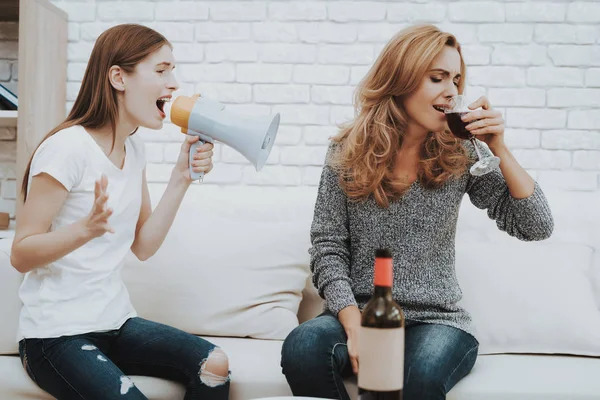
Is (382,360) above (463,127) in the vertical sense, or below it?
below

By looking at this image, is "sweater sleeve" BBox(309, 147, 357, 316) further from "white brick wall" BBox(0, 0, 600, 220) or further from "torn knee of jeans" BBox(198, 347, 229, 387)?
"white brick wall" BBox(0, 0, 600, 220)

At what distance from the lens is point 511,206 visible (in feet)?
5.30

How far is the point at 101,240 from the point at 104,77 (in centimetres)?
39

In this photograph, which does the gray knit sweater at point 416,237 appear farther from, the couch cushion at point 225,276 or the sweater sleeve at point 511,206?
the couch cushion at point 225,276

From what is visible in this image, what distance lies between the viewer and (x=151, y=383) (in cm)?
154

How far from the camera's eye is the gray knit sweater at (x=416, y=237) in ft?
5.27

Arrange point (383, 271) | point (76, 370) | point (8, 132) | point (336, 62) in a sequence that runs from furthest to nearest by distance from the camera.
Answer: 1. point (8, 132)
2. point (336, 62)
3. point (76, 370)
4. point (383, 271)

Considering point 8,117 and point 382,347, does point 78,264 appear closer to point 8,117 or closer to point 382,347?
point 382,347

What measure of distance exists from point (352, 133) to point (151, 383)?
2.63 ft

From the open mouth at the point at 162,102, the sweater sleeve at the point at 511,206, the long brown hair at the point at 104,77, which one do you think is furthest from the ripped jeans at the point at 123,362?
the sweater sleeve at the point at 511,206

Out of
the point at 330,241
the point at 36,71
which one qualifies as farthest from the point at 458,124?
the point at 36,71

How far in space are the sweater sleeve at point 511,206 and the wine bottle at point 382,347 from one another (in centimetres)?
75

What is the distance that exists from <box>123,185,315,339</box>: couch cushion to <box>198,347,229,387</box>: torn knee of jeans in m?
0.35

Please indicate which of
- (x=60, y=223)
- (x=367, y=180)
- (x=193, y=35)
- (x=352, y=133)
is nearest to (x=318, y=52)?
(x=193, y=35)
